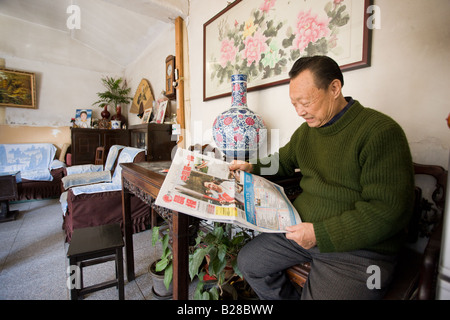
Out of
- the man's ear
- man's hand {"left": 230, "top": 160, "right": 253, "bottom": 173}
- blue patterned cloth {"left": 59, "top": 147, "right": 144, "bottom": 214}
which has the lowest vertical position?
blue patterned cloth {"left": 59, "top": 147, "right": 144, "bottom": 214}

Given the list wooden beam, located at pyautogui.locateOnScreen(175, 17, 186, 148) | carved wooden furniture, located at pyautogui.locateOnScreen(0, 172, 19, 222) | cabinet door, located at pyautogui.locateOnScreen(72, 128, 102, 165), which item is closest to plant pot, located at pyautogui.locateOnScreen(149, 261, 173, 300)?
wooden beam, located at pyautogui.locateOnScreen(175, 17, 186, 148)

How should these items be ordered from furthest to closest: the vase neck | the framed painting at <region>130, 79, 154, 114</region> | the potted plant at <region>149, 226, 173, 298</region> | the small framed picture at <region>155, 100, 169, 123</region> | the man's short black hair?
1. the framed painting at <region>130, 79, 154, 114</region>
2. the small framed picture at <region>155, 100, 169, 123</region>
3. the vase neck
4. the potted plant at <region>149, 226, 173, 298</region>
5. the man's short black hair

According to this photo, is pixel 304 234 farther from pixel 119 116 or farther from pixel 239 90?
pixel 119 116

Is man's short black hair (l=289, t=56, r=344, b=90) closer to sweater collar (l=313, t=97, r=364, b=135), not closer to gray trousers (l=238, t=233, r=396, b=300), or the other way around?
sweater collar (l=313, t=97, r=364, b=135)

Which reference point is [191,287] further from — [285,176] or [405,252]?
[405,252]

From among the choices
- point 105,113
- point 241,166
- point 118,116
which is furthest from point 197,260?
point 105,113

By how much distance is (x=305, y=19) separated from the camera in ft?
4.15

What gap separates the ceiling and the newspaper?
221 cm

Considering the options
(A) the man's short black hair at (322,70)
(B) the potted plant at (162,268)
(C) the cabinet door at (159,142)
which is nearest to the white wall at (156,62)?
(C) the cabinet door at (159,142)

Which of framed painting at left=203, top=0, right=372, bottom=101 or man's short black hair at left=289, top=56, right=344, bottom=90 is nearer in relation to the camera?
man's short black hair at left=289, top=56, right=344, bottom=90

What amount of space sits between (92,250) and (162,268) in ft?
1.21

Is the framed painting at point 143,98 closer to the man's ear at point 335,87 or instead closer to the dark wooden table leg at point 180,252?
the dark wooden table leg at point 180,252

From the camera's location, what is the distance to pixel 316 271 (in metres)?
0.69

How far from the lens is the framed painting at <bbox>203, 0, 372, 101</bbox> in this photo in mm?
1083
